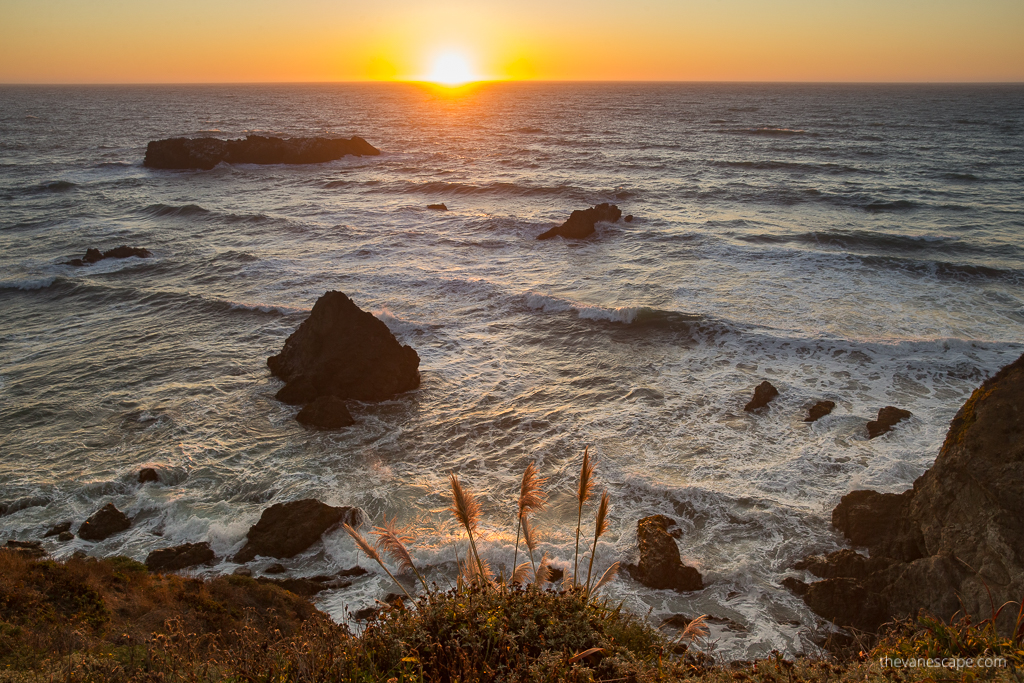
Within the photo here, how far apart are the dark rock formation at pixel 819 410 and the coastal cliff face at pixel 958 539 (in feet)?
13.8

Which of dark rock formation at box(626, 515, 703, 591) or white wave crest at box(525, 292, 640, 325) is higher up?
white wave crest at box(525, 292, 640, 325)

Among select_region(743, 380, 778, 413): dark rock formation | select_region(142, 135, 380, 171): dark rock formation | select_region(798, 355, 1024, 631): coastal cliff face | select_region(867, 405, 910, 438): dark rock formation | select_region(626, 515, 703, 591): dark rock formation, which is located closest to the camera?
select_region(798, 355, 1024, 631): coastal cliff face

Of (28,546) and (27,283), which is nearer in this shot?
(28,546)

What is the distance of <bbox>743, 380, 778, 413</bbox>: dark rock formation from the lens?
43.0ft

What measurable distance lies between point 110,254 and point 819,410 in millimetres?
29307

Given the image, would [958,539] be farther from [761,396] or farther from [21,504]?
[21,504]

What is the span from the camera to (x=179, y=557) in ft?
29.7

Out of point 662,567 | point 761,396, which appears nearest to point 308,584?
point 662,567

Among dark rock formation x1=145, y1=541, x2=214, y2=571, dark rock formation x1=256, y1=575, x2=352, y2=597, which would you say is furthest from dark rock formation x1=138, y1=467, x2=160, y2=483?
dark rock formation x1=256, y1=575, x2=352, y2=597

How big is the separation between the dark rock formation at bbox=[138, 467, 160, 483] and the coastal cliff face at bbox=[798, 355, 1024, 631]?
11.8m

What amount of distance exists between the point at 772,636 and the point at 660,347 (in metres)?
9.94

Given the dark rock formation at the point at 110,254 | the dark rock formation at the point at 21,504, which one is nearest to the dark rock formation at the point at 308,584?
the dark rock formation at the point at 21,504

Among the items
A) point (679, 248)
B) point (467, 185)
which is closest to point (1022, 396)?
point (679, 248)

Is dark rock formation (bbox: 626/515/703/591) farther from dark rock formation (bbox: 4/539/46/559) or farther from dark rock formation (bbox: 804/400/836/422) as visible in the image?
dark rock formation (bbox: 4/539/46/559)
